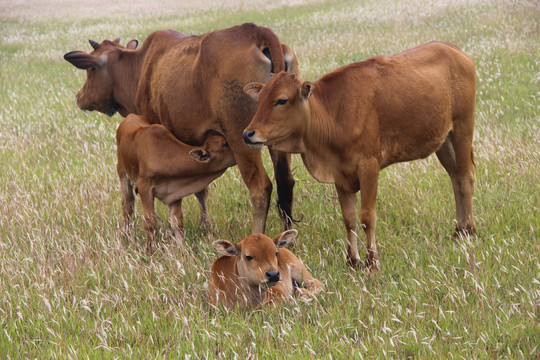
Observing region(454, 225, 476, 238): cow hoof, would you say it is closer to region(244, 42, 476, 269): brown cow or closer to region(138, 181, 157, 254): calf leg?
region(244, 42, 476, 269): brown cow

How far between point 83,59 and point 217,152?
2.74m

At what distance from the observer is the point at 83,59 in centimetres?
855

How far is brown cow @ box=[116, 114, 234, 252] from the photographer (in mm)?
6898

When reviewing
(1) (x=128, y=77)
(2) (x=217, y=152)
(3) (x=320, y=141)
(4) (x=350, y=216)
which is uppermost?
(3) (x=320, y=141)

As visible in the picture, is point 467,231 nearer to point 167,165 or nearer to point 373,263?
point 373,263

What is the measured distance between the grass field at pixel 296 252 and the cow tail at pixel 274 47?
1696 millimetres

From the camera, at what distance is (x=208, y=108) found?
7.00 meters

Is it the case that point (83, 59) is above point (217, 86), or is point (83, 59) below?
below

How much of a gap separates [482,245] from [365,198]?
3.76ft

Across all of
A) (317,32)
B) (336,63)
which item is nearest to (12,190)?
(336,63)

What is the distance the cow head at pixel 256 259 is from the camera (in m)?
5.25

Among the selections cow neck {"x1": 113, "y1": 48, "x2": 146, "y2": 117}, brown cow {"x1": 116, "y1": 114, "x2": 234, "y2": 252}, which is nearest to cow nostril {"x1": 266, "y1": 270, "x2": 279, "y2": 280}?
brown cow {"x1": 116, "y1": 114, "x2": 234, "y2": 252}

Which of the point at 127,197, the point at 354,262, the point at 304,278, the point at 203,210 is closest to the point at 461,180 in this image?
the point at 354,262

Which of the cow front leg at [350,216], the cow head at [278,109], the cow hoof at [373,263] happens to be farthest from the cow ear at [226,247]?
the cow hoof at [373,263]
